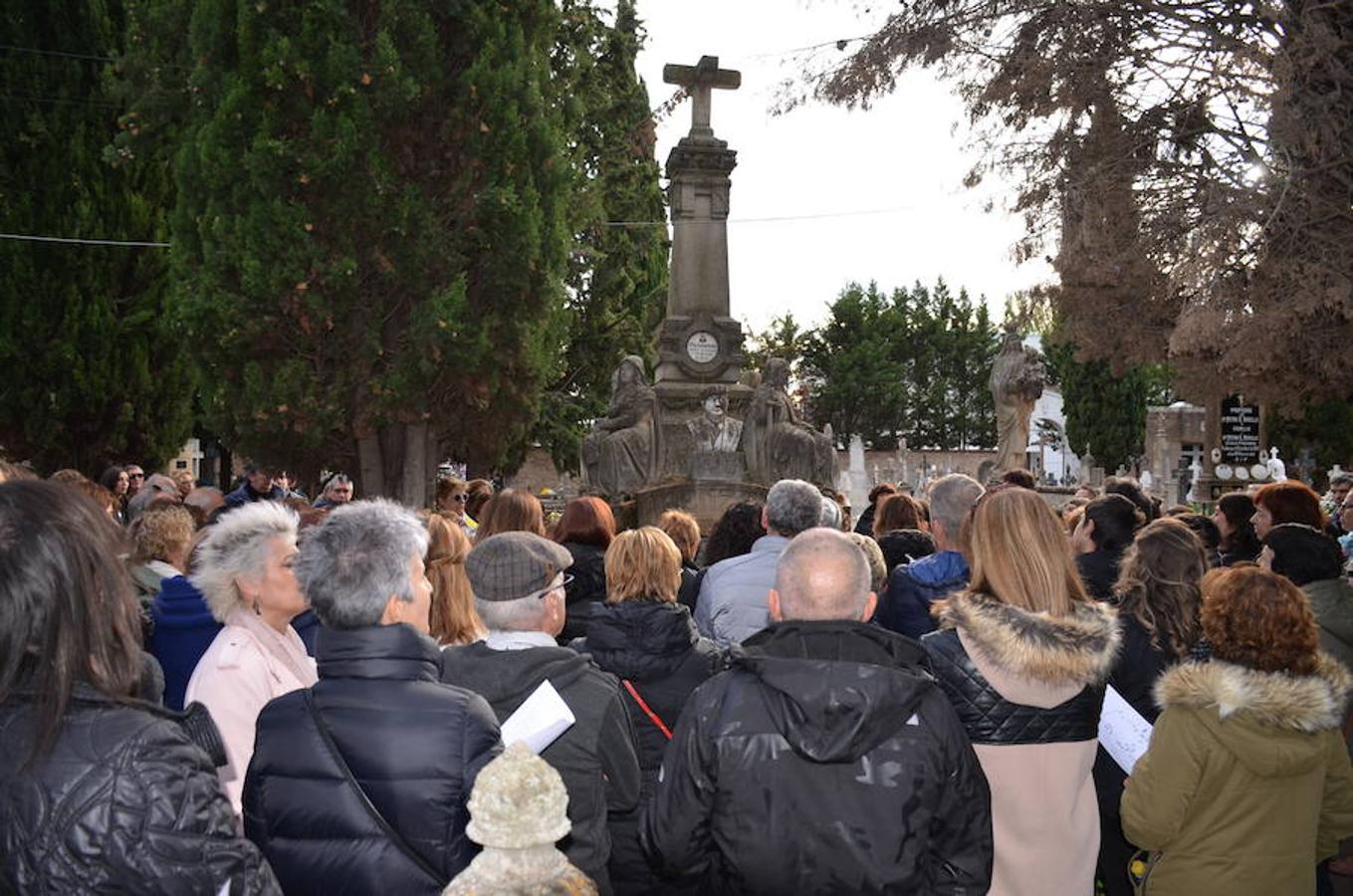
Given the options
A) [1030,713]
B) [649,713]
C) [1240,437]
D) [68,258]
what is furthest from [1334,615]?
[1240,437]

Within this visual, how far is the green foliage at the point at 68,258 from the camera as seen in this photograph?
1820 cm

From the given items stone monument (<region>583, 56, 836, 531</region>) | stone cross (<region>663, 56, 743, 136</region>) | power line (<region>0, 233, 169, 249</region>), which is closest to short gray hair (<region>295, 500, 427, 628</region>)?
stone monument (<region>583, 56, 836, 531</region>)

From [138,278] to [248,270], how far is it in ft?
25.3

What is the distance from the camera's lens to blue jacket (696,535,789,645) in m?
4.75

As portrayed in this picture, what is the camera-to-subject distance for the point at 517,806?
1857 mm

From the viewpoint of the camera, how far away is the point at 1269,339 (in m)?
7.35

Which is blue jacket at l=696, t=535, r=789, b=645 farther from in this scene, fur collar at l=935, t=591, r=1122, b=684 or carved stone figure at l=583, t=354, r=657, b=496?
carved stone figure at l=583, t=354, r=657, b=496

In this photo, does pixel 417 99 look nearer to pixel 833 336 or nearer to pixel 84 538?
pixel 84 538

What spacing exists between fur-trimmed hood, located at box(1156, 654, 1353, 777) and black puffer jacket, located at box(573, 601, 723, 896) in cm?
135

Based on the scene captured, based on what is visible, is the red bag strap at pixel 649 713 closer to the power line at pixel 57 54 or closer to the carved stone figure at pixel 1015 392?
the carved stone figure at pixel 1015 392

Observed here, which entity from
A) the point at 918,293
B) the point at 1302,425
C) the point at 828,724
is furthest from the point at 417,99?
the point at 918,293

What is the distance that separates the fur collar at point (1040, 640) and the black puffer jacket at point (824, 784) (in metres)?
0.42

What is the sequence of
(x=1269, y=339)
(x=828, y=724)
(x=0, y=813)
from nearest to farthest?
1. (x=0, y=813)
2. (x=828, y=724)
3. (x=1269, y=339)

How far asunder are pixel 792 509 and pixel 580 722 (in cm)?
228
